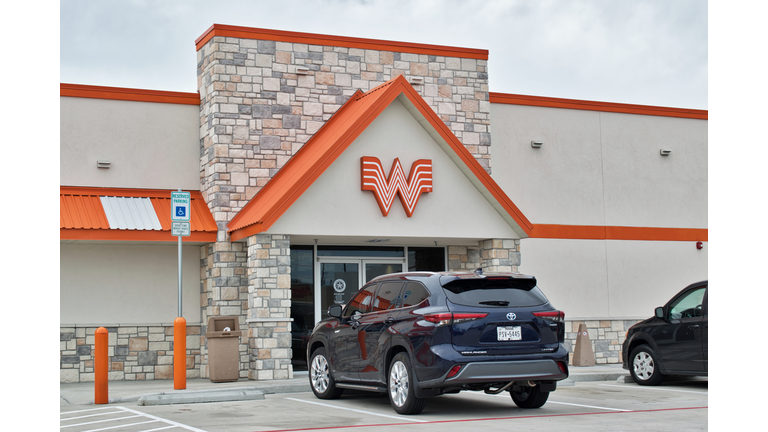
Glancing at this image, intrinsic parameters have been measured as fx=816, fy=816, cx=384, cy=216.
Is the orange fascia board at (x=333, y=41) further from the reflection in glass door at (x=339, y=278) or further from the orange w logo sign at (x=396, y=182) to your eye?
the reflection in glass door at (x=339, y=278)

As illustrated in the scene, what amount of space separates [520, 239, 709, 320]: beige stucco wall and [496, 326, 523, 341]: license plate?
9.13 meters

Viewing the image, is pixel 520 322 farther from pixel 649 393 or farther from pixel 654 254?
pixel 654 254

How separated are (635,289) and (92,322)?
40.2ft

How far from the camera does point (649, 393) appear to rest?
1229 cm

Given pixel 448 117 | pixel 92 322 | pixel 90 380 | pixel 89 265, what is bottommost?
pixel 90 380

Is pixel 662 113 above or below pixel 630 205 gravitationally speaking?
above

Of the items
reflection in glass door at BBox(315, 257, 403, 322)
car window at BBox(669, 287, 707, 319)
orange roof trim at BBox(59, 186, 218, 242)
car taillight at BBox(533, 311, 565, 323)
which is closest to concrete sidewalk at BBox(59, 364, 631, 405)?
reflection in glass door at BBox(315, 257, 403, 322)

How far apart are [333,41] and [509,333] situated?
10091mm

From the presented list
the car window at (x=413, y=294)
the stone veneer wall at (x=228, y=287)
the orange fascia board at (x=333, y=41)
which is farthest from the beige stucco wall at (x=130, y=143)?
the car window at (x=413, y=294)

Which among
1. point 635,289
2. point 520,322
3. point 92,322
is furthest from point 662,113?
point 92,322

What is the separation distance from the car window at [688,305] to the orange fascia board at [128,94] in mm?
10295

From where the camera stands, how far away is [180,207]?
505 inches

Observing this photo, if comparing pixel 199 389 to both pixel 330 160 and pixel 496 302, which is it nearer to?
pixel 330 160

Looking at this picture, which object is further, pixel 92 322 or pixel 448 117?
pixel 448 117
